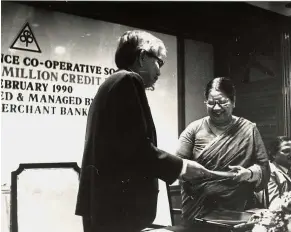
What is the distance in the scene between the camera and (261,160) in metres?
1.56

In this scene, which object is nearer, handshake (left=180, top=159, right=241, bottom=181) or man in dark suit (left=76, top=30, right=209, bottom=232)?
man in dark suit (left=76, top=30, right=209, bottom=232)

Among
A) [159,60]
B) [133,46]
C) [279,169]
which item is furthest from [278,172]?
[133,46]

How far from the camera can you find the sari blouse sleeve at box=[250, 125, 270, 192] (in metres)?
1.55

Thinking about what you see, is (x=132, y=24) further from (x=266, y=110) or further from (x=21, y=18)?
(x=266, y=110)

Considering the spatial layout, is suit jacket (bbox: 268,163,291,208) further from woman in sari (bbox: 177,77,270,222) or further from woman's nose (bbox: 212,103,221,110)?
woman's nose (bbox: 212,103,221,110)

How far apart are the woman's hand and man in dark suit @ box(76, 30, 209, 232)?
→ 0.30 metres

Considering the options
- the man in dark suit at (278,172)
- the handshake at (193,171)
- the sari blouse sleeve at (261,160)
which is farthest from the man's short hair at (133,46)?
the man in dark suit at (278,172)

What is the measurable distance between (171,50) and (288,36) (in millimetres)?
593

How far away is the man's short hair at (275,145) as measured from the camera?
1.59m

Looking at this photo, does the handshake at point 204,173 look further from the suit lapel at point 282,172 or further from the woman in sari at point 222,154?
the suit lapel at point 282,172

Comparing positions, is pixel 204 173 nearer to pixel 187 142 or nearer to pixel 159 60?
pixel 187 142

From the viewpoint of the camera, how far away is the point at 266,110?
63.4 inches

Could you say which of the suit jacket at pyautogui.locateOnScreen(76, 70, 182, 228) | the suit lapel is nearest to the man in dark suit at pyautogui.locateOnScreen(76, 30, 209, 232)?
the suit jacket at pyautogui.locateOnScreen(76, 70, 182, 228)

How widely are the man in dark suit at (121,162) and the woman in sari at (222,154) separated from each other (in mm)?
176
